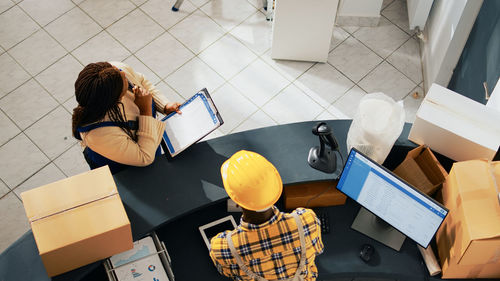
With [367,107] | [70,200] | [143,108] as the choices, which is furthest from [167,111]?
[367,107]

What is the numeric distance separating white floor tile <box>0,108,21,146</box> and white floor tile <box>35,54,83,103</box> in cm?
41

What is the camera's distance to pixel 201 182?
286 cm

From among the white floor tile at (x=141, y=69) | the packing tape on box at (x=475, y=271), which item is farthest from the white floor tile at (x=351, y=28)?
the packing tape on box at (x=475, y=271)

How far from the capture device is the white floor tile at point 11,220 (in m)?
3.82

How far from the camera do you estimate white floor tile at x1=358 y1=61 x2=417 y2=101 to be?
4.60 meters

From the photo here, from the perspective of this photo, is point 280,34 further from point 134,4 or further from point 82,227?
point 82,227

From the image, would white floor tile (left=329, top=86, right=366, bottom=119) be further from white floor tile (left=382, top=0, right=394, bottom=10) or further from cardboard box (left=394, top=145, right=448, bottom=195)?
cardboard box (left=394, top=145, right=448, bottom=195)

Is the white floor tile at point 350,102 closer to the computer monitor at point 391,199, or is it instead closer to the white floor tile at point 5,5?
the computer monitor at point 391,199

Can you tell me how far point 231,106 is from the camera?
4473mm

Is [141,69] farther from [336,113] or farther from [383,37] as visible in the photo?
[383,37]

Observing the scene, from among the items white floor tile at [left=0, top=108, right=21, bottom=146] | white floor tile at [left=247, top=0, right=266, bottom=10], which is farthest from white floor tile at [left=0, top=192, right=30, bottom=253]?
white floor tile at [left=247, top=0, right=266, bottom=10]

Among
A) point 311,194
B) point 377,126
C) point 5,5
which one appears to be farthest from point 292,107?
point 5,5

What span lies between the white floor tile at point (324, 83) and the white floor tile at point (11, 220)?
247 centimetres

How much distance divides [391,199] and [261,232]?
77 centimetres
